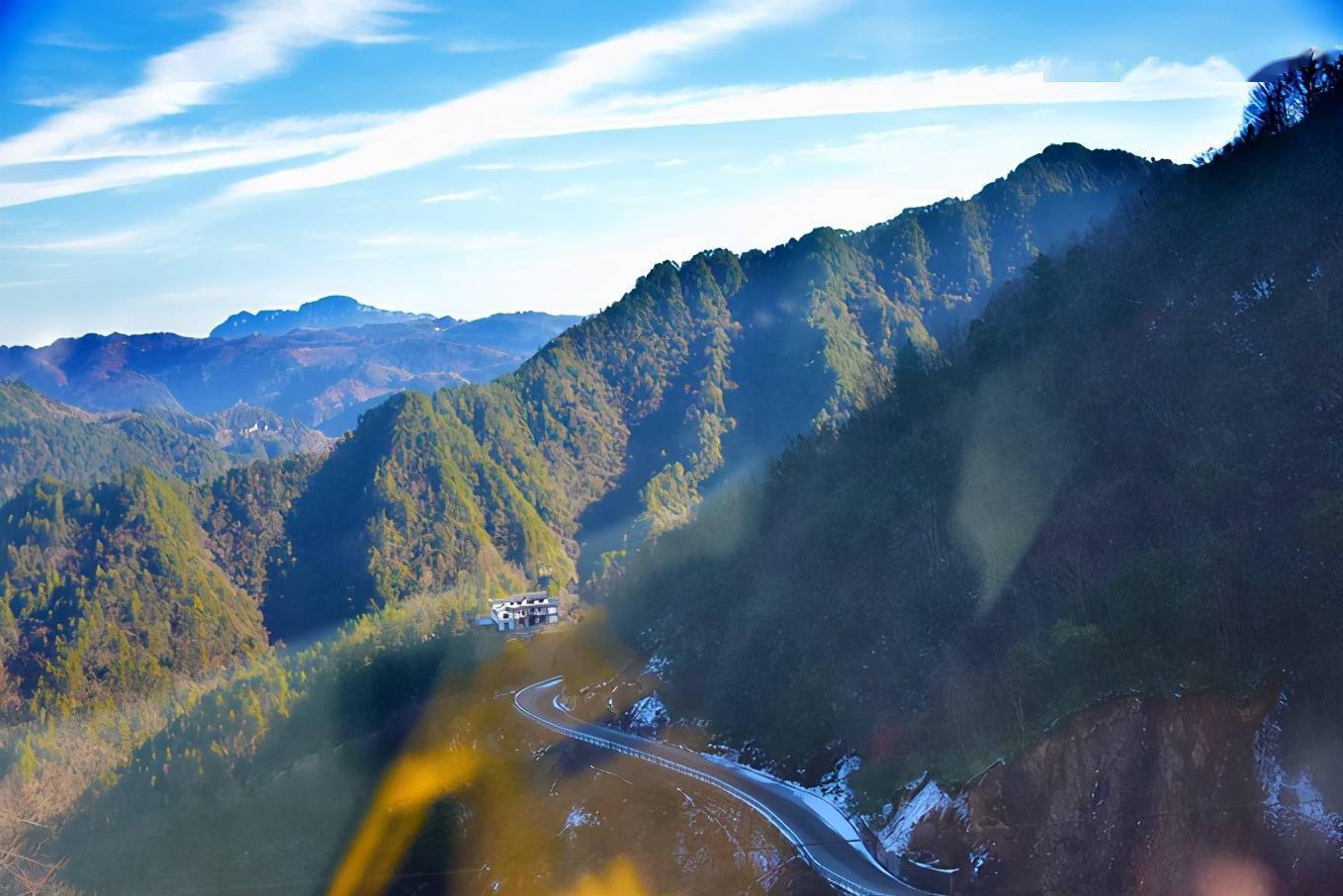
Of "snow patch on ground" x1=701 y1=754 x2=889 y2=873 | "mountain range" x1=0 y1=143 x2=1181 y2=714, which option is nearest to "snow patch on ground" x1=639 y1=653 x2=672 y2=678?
"snow patch on ground" x1=701 y1=754 x2=889 y2=873

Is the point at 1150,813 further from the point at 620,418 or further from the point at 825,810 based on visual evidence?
the point at 620,418

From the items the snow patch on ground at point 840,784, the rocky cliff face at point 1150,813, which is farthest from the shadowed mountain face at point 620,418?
the rocky cliff face at point 1150,813

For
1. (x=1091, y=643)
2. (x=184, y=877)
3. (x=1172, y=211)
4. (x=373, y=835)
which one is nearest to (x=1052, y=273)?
(x=1172, y=211)

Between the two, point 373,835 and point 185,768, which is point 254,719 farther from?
point 373,835

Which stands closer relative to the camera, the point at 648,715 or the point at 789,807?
the point at 789,807

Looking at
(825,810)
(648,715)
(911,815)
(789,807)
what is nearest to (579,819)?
(789,807)

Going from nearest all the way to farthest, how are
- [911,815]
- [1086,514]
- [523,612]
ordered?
[911,815]
[1086,514]
[523,612]

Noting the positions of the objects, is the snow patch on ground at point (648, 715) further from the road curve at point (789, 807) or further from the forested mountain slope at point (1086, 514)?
the forested mountain slope at point (1086, 514)
